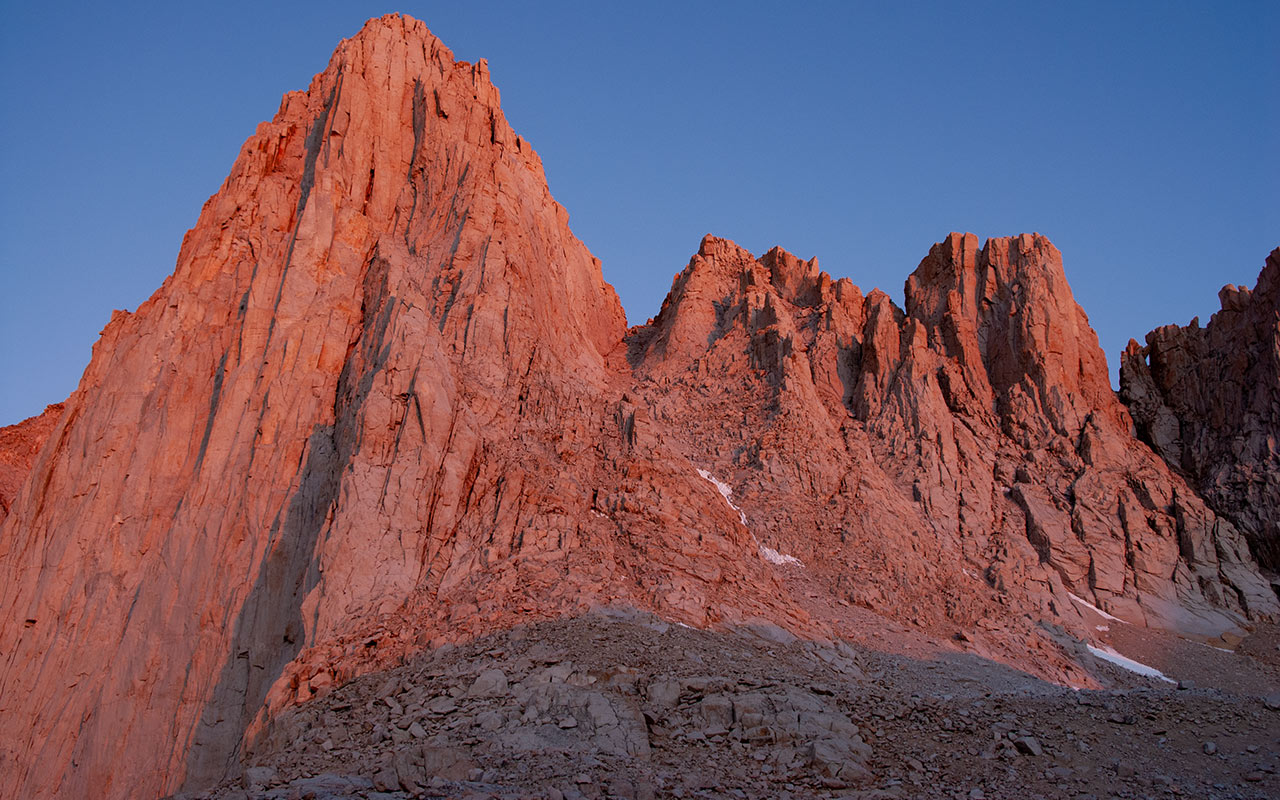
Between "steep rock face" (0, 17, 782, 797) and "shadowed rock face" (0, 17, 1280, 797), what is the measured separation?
0.33 ft

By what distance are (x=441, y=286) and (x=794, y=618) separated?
15671 millimetres

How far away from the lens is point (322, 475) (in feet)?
79.9

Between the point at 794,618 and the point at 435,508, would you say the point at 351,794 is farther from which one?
the point at 794,618

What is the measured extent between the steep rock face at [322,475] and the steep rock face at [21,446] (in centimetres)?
1212

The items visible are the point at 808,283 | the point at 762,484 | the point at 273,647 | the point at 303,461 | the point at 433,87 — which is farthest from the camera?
the point at 808,283

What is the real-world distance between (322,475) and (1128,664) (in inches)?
906

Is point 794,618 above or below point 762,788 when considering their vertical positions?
above

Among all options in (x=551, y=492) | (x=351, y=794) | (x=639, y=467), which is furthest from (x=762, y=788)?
(x=639, y=467)

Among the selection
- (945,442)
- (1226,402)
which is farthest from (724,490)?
(1226,402)

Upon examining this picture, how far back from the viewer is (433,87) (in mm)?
35000

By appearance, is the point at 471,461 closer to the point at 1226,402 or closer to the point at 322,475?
the point at 322,475

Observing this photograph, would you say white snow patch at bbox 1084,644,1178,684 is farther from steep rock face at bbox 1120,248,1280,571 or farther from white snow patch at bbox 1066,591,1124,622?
steep rock face at bbox 1120,248,1280,571

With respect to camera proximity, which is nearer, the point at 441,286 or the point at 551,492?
the point at 551,492

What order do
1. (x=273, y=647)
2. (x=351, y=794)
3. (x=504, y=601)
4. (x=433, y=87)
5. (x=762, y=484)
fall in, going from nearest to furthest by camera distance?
(x=351, y=794)
(x=504, y=601)
(x=273, y=647)
(x=762, y=484)
(x=433, y=87)
